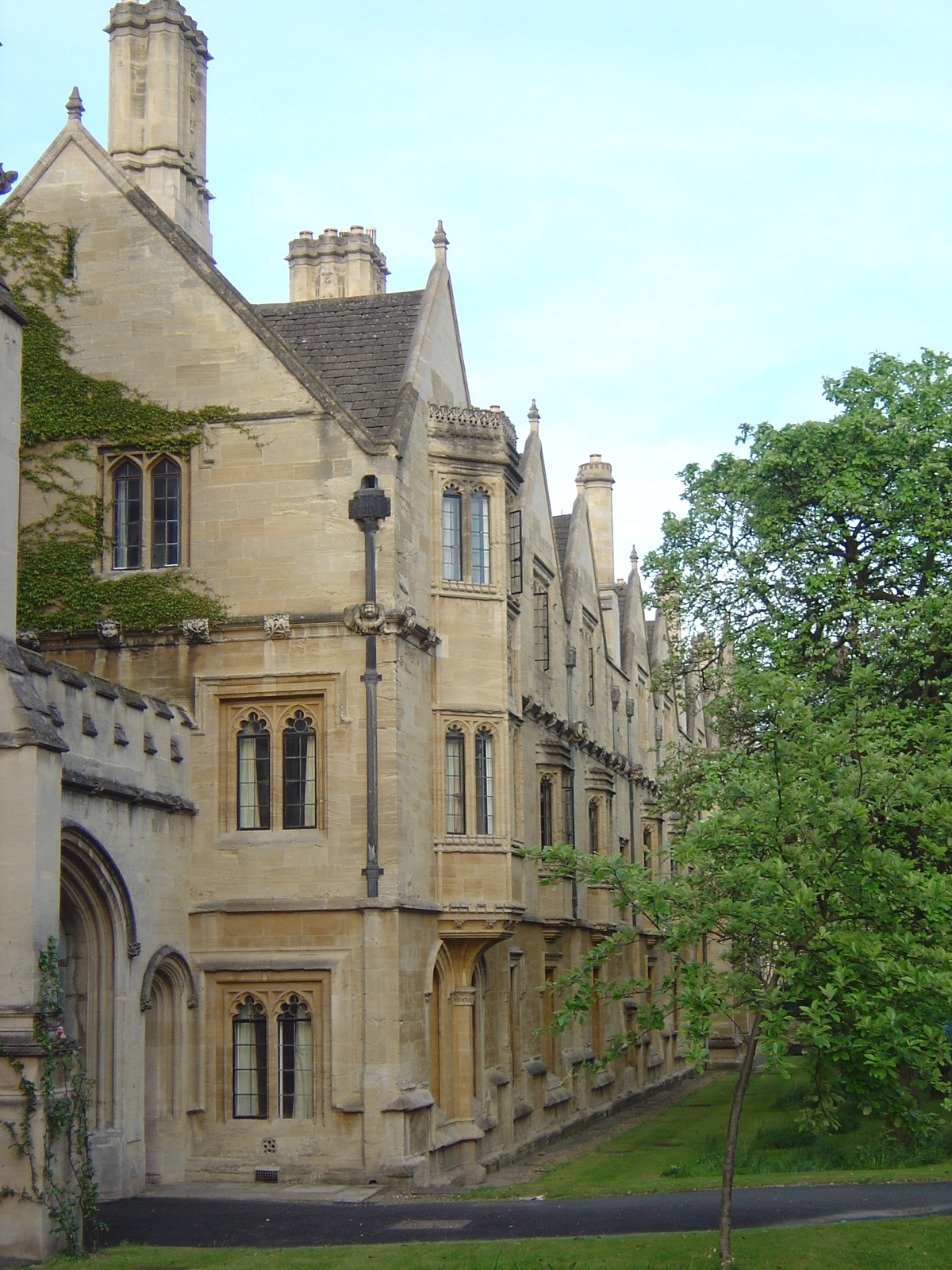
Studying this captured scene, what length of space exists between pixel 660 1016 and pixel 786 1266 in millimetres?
2596

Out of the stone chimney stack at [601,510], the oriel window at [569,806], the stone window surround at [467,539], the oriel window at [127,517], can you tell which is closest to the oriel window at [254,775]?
the oriel window at [127,517]

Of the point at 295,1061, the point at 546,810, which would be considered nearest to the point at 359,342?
the point at 546,810

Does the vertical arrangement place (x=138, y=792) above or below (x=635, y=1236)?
above

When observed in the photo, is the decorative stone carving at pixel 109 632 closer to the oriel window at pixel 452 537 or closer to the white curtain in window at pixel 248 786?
the white curtain in window at pixel 248 786

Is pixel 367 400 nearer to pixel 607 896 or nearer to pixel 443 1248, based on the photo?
pixel 443 1248

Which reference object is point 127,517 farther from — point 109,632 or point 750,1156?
point 750,1156

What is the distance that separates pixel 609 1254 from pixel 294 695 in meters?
10.5

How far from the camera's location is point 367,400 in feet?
82.7

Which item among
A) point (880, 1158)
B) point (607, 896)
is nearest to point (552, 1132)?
point (607, 896)

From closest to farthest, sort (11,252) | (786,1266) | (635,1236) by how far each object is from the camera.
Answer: (786,1266) < (635,1236) < (11,252)

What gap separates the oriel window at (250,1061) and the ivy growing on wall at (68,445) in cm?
584

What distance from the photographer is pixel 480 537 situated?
26.0 metres

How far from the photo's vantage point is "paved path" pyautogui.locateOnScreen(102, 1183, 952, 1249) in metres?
16.9

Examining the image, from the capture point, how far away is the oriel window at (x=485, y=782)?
25.2 metres
